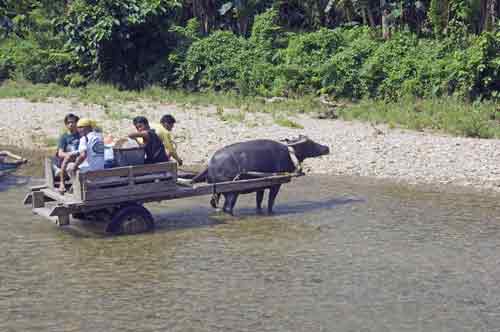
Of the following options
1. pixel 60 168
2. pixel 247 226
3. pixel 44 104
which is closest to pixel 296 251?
pixel 247 226

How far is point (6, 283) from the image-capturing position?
10.3 meters

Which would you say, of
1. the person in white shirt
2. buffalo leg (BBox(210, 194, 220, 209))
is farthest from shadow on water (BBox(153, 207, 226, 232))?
the person in white shirt

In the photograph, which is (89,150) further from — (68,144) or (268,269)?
(268,269)

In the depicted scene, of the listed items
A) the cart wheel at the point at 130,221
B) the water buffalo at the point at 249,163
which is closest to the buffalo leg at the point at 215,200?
the water buffalo at the point at 249,163

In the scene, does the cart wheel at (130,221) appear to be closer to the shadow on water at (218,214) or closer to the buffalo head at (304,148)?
the shadow on water at (218,214)

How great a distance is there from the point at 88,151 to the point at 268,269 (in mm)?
3024

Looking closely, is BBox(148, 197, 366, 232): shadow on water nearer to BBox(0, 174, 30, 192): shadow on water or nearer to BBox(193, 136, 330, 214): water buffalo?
BBox(193, 136, 330, 214): water buffalo

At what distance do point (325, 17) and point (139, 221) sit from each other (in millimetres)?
17784

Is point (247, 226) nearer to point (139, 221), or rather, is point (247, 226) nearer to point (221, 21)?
point (139, 221)

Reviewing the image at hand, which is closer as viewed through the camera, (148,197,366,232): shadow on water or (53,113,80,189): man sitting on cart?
(53,113,80,189): man sitting on cart

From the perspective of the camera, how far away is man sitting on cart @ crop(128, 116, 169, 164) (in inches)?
491

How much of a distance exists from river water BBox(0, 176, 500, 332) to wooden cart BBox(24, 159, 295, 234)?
0.91 feet

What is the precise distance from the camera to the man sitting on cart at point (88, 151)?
12.0m

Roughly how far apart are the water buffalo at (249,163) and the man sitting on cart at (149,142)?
886 millimetres
